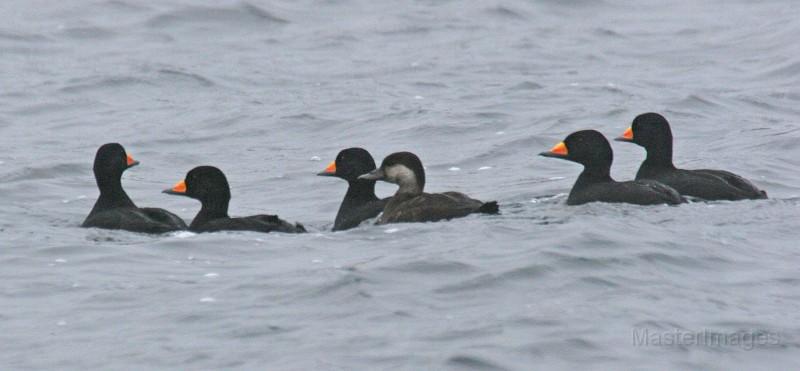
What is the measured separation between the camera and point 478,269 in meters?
11.4

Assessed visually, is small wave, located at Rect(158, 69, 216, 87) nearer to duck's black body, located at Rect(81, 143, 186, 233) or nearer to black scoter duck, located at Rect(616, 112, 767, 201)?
duck's black body, located at Rect(81, 143, 186, 233)

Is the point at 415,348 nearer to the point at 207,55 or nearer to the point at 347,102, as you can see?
the point at 347,102

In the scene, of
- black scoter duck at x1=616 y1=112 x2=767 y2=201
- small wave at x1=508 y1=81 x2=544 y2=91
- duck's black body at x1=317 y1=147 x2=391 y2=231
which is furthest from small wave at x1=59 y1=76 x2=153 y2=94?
black scoter duck at x1=616 y1=112 x2=767 y2=201

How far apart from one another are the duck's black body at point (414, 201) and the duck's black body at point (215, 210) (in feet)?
2.58

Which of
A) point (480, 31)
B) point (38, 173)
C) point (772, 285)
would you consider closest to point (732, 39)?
point (480, 31)

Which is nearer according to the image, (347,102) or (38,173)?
(38,173)

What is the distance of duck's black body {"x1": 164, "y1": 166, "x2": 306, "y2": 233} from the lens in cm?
1319

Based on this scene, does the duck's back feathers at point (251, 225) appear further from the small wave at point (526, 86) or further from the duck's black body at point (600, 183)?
the small wave at point (526, 86)

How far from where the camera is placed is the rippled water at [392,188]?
10039 mm

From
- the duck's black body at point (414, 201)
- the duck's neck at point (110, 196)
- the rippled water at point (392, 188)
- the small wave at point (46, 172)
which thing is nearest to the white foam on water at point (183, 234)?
the rippled water at point (392, 188)

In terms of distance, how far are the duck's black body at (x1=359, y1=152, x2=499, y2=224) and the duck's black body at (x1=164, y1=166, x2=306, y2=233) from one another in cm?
78

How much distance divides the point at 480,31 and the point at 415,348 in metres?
18.4

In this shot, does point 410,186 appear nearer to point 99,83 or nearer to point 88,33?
point 99,83

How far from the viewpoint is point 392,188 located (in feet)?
58.9
